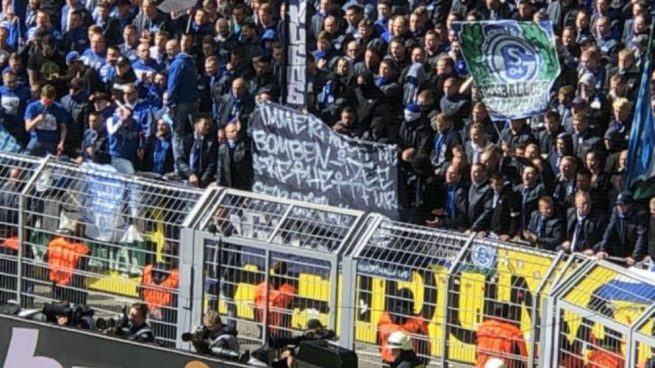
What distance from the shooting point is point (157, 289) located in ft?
39.0

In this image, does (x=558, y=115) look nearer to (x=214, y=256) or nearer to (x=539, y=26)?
(x=539, y=26)

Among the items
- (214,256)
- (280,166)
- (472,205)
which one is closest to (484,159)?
(472,205)

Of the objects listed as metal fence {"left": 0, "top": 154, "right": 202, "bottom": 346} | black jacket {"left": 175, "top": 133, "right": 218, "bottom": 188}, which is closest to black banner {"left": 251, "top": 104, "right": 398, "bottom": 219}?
black jacket {"left": 175, "top": 133, "right": 218, "bottom": 188}

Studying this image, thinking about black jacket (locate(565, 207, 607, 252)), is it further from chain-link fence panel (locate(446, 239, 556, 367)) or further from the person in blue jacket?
the person in blue jacket

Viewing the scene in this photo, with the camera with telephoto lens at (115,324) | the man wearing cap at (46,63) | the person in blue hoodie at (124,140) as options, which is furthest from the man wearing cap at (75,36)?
the camera with telephoto lens at (115,324)

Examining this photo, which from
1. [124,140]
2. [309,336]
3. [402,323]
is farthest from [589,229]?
[124,140]

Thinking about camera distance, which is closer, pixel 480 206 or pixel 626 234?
pixel 626 234

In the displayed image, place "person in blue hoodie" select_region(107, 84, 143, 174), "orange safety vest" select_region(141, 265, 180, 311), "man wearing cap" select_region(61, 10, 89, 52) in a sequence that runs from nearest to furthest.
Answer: "orange safety vest" select_region(141, 265, 180, 311) → "person in blue hoodie" select_region(107, 84, 143, 174) → "man wearing cap" select_region(61, 10, 89, 52)

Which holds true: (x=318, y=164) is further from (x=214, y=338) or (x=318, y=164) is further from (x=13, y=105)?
(x=13, y=105)

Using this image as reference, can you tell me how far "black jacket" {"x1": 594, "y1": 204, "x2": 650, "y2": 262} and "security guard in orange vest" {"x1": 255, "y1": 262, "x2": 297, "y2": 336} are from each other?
104 inches

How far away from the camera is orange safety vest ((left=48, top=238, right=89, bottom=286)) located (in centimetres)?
1235

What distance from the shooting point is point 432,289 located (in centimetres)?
1076

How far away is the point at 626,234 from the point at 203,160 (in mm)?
4192

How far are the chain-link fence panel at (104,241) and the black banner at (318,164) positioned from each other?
199cm
